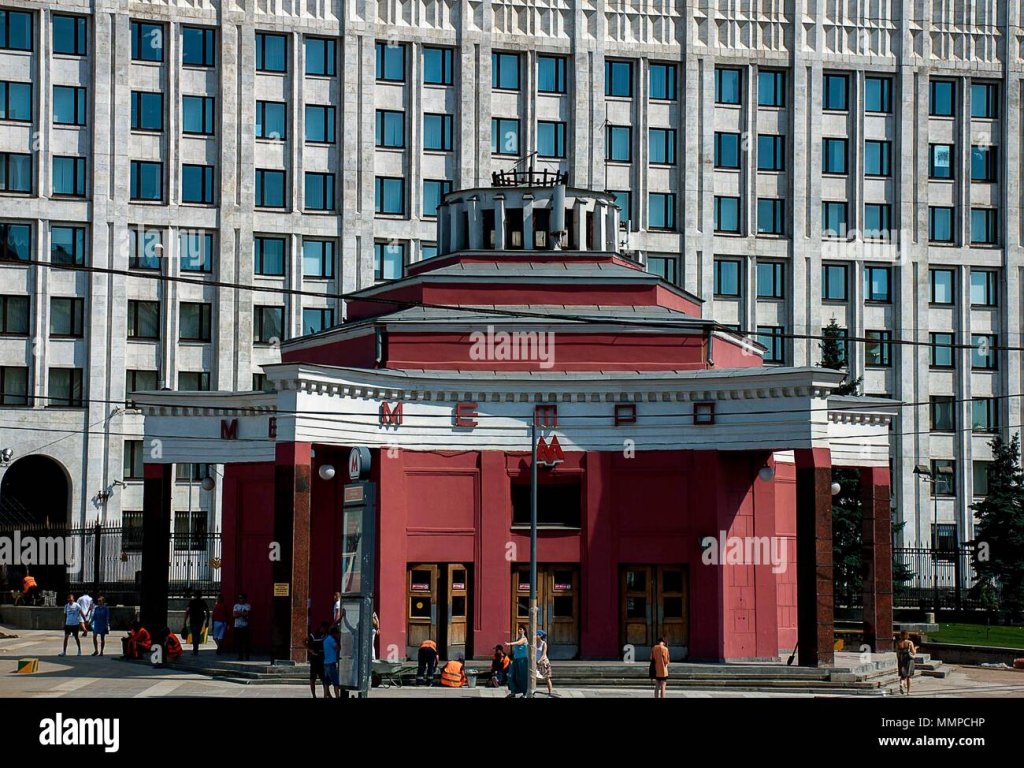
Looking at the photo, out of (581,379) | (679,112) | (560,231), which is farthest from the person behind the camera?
(679,112)

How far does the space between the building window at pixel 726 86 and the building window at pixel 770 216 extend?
18.0 feet

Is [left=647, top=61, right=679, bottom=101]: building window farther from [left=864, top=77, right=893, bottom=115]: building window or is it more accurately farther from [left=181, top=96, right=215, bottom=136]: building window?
[left=181, top=96, right=215, bottom=136]: building window

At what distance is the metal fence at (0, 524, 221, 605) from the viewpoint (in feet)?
205

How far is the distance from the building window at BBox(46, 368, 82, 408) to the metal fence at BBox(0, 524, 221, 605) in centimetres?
Answer: 592

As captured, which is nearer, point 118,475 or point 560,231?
point 560,231

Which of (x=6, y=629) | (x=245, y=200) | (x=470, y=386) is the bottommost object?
(x=6, y=629)

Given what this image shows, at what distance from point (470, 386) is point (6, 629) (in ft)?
79.9

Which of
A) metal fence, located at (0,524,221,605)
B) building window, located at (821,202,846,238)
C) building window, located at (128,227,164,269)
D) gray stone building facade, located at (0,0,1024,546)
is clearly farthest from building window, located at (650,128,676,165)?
metal fence, located at (0,524,221,605)

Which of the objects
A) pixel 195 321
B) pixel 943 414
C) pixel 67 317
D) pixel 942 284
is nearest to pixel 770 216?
pixel 942 284

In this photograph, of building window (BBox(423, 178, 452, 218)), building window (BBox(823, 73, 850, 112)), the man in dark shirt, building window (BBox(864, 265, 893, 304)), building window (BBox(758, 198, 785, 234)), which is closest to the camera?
the man in dark shirt

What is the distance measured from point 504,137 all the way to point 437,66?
4873 millimetres

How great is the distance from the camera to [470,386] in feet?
132

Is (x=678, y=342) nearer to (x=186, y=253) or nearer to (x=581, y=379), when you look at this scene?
(x=581, y=379)
